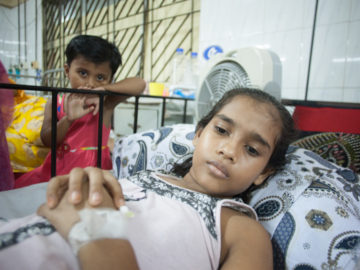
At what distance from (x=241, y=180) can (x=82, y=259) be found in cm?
51

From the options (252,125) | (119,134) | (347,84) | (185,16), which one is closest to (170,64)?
(185,16)

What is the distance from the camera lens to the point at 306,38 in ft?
5.30

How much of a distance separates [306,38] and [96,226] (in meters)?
1.78

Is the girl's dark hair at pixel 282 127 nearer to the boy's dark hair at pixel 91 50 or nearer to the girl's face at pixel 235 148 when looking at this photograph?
the girl's face at pixel 235 148

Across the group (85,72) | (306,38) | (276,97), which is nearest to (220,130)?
(276,97)

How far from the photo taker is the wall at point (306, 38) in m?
1.46

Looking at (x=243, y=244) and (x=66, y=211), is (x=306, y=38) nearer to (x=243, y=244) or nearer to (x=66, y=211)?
(x=243, y=244)

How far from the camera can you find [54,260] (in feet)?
1.25

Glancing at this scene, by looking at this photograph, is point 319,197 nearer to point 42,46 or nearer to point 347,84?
point 347,84

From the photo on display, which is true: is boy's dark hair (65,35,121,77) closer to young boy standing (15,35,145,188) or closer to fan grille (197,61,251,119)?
young boy standing (15,35,145,188)

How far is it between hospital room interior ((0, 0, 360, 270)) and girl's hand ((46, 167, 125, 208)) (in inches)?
15.9

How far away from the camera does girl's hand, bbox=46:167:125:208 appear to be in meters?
0.41

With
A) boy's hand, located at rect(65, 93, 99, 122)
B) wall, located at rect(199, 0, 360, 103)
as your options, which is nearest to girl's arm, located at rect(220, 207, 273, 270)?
boy's hand, located at rect(65, 93, 99, 122)

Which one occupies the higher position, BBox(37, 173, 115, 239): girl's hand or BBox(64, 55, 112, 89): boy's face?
BBox(64, 55, 112, 89): boy's face
